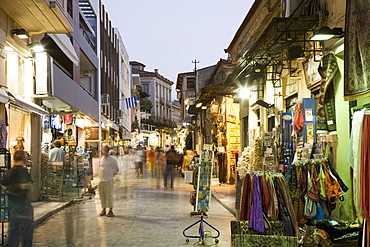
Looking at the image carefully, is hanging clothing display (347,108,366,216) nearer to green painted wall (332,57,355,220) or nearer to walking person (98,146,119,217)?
green painted wall (332,57,355,220)

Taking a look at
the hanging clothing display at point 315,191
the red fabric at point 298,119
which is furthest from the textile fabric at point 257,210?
the red fabric at point 298,119

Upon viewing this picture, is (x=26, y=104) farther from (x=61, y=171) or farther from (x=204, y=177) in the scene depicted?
(x=204, y=177)

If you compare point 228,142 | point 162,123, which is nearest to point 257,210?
point 228,142

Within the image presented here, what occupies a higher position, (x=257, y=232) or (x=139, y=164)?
(x=257, y=232)

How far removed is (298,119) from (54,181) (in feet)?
28.0

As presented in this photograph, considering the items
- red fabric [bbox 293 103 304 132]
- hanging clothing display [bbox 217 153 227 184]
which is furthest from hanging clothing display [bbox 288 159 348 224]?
hanging clothing display [bbox 217 153 227 184]

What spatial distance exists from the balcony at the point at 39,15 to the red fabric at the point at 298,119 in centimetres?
685

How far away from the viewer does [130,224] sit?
11.3 meters

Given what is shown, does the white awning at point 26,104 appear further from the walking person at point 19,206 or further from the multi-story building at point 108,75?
the multi-story building at point 108,75

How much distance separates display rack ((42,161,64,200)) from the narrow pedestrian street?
0.82 m

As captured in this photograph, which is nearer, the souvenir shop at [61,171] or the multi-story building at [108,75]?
the souvenir shop at [61,171]

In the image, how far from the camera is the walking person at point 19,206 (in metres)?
7.03

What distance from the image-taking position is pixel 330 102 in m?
9.16

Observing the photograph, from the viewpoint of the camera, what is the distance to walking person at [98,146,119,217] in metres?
12.9
